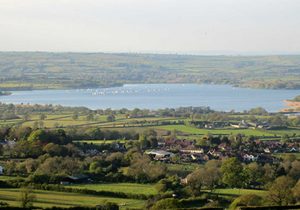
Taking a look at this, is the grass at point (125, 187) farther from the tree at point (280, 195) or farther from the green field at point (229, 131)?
the green field at point (229, 131)

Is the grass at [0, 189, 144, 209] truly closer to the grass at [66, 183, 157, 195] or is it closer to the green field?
the grass at [66, 183, 157, 195]

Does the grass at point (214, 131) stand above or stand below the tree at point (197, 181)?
below

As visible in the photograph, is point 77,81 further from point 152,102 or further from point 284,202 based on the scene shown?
point 284,202

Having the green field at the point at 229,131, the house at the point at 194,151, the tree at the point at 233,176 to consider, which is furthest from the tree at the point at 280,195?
the green field at the point at 229,131

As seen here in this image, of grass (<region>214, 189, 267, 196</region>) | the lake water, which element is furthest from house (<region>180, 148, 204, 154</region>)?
the lake water

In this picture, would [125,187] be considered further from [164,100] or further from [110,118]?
[164,100]

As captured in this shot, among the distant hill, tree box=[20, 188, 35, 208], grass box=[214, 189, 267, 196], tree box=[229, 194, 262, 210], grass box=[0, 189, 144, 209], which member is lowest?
the distant hill

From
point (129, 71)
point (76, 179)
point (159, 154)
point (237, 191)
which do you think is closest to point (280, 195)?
point (237, 191)
